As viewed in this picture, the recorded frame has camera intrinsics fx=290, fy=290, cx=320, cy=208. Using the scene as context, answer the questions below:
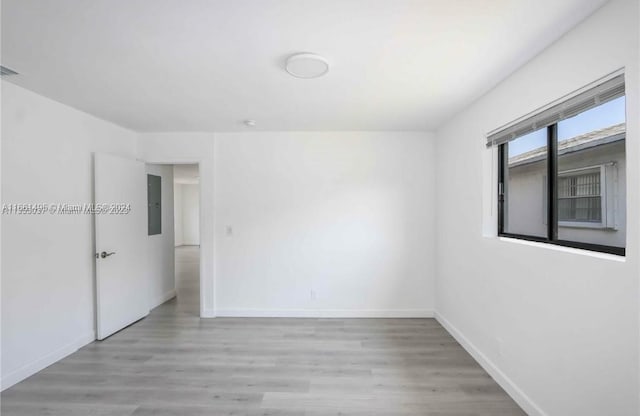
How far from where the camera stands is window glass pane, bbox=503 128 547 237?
2146 millimetres

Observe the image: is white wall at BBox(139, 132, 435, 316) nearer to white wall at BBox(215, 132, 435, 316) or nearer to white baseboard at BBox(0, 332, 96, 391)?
white wall at BBox(215, 132, 435, 316)

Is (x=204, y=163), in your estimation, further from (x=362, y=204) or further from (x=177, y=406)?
(x=177, y=406)

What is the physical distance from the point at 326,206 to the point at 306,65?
213 centimetres

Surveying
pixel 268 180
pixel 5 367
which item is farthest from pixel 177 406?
pixel 268 180

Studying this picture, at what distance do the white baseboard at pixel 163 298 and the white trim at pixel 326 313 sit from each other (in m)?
1.13

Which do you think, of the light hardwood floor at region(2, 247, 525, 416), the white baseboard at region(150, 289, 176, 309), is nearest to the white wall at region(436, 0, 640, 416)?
the light hardwood floor at region(2, 247, 525, 416)

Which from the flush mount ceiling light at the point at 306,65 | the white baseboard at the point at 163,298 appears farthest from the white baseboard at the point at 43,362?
the flush mount ceiling light at the point at 306,65

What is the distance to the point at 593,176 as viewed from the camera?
1.73 meters

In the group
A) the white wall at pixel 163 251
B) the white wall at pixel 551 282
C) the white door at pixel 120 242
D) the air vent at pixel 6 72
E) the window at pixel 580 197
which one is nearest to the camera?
the white wall at pixel 551 282

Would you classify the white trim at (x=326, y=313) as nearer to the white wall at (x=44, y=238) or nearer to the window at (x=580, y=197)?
the white wall at (x=44, y=238)

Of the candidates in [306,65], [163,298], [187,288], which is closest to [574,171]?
[306,65]

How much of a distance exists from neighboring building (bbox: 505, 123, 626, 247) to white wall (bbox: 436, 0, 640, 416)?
0.20 meters

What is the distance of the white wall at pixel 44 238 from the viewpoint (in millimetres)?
2359

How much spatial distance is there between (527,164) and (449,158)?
1113mm
